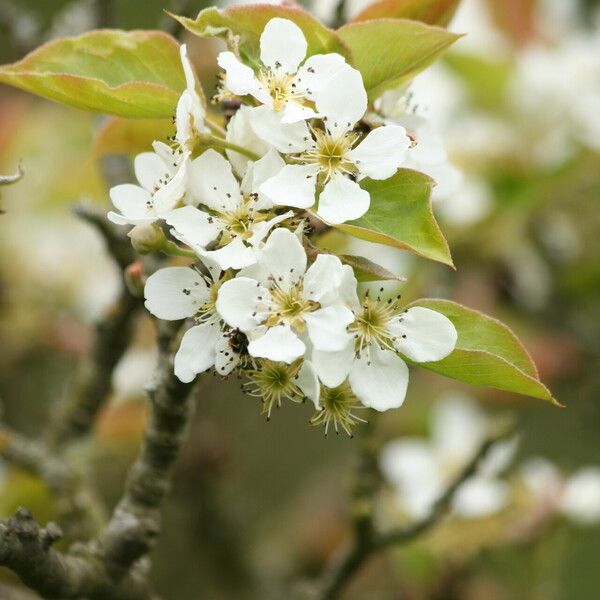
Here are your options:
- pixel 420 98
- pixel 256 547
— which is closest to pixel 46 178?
pixel 420 98

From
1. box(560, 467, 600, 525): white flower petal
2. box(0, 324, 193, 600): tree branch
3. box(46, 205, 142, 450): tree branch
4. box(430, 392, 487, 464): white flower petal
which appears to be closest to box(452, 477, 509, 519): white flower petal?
box(560, 467, 600, 525): white flower petal

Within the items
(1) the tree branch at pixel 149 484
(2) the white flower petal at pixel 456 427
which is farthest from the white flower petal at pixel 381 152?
(2) the white flower petal at pixel 456 427

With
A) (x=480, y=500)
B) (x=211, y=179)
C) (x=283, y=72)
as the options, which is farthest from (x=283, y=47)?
(x=480, y=500)

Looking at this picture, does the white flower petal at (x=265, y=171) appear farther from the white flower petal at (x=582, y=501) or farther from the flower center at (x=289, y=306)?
the white flower petal at (x=582, y=501)

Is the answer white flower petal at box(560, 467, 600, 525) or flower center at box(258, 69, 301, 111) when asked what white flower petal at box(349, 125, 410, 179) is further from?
white flower petal at box(560, 467, 600, 525)

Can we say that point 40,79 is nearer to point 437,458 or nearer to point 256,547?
point 437,458

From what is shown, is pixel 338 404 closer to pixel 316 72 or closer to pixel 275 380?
pixel 275 380
